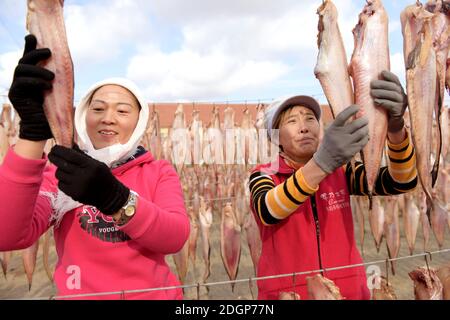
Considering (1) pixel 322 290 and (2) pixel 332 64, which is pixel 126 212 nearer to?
(1) pixel 322 290

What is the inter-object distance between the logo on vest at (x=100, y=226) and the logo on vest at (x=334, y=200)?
1154 mm

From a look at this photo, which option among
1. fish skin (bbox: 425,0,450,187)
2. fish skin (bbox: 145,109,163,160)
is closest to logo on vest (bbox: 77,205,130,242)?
fish skin (bbox: 425,0,450,187)

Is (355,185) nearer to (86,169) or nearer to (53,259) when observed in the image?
(86,169)

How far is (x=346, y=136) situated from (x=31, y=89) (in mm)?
1270

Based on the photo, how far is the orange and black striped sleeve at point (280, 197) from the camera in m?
1.68

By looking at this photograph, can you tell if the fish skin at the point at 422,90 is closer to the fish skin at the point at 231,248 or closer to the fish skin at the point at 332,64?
the fish skin at the point at 332,64

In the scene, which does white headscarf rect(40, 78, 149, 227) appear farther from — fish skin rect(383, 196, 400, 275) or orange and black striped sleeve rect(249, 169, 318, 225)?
fish skin rect(383, 196, 400, 275)

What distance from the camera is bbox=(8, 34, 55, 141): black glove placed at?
1211mm

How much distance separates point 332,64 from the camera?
1520mm

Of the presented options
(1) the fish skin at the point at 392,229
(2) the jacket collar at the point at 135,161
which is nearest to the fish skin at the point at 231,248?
(1) the fish skin at the point at 392,229

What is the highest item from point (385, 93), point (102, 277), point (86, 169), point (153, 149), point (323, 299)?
point (153, 149)

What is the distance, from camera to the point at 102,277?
1.50 m
